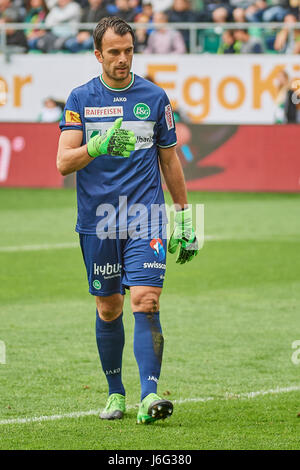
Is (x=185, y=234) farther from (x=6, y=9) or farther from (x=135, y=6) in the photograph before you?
(x=6, y=9)

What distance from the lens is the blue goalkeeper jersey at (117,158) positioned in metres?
5.57

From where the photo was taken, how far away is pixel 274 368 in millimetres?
7008

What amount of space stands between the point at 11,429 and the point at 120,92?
2036 mm

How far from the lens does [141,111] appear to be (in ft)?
18.5

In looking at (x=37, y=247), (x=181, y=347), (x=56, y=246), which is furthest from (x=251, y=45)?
(x=181, y=347)

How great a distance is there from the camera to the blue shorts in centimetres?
551

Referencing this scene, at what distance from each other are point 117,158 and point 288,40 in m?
16.8

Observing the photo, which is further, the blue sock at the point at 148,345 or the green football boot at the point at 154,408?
the blue sock at the point at 148,345

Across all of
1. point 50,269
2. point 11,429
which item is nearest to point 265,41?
point 50,269

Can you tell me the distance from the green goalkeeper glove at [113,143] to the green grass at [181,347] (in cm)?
155

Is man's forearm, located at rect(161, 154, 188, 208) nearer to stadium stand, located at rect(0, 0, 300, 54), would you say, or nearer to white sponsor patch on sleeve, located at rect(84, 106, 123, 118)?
white sponsor patch on sleeve, located at rect(84, 106, 123, 118)

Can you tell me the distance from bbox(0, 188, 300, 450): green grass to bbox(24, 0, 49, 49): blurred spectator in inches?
376

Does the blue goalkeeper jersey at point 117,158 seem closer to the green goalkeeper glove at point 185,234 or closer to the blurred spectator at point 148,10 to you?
the green goalkeeper glove at point 185,234

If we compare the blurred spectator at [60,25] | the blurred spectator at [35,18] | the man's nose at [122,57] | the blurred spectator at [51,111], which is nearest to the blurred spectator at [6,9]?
the blurred spectator at [35,18]
